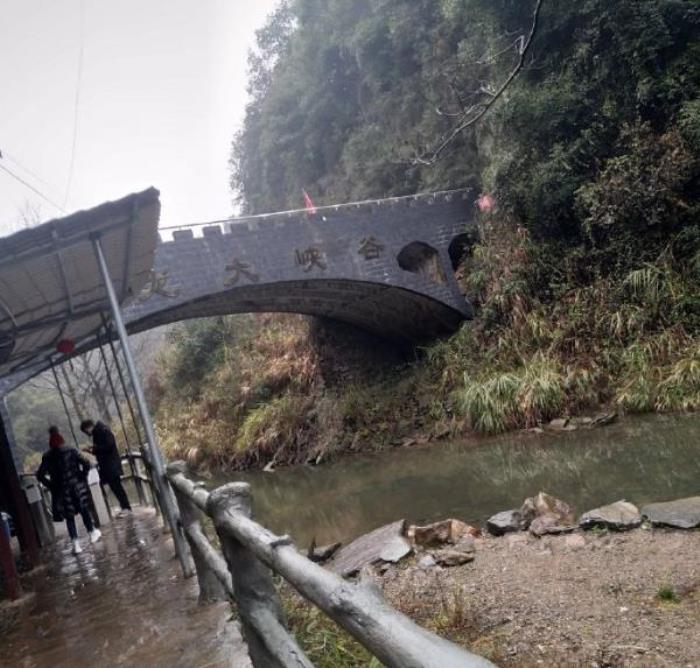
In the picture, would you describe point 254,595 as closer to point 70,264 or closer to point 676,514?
point 70,264

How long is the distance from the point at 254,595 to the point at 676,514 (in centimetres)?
317

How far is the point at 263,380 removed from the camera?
46.4ft

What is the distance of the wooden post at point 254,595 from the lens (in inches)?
59.9

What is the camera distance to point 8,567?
376 cm

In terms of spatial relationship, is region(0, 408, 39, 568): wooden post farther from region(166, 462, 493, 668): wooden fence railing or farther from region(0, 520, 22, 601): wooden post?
region(166, 462, 493, 668): wooden fence railing

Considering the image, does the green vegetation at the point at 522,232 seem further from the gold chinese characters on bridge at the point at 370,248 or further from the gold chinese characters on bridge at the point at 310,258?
the gold chinese characters on bridge at the point at 310,258

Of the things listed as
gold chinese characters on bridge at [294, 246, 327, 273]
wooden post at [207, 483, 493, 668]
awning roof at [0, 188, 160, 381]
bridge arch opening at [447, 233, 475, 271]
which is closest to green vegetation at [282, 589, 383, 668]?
wooden post at [207, 483, 493, 668]

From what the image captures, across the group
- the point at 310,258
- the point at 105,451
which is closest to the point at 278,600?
the point at 105,451

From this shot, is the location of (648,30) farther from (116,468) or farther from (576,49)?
(116,468)

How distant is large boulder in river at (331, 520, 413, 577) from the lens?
4.11 m

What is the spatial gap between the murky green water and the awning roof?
3.22 metres

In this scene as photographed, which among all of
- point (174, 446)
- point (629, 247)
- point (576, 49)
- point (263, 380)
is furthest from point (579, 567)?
point (174, 446)

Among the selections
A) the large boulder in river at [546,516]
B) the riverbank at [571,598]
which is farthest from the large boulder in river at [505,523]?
the riverbank at [571,598]

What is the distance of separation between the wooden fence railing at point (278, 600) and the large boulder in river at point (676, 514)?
2773mm
